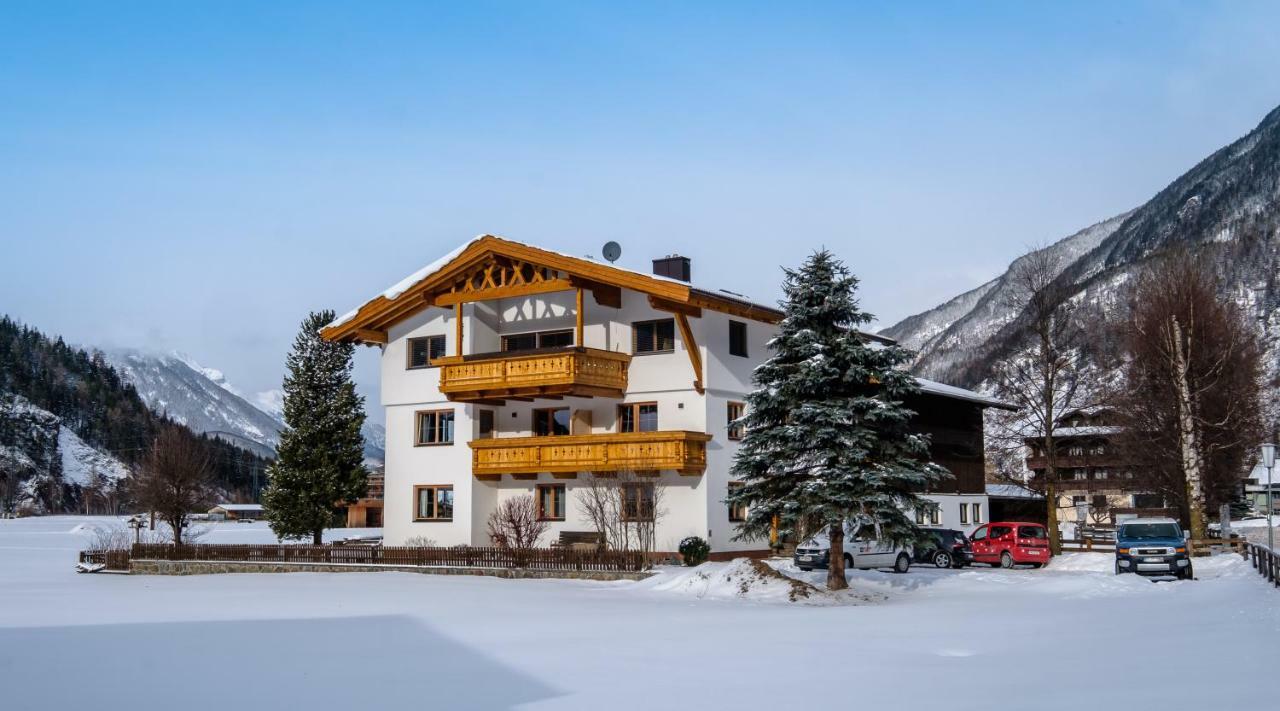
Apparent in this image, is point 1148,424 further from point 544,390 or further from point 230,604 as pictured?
point 230,604

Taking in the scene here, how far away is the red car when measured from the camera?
3866cm

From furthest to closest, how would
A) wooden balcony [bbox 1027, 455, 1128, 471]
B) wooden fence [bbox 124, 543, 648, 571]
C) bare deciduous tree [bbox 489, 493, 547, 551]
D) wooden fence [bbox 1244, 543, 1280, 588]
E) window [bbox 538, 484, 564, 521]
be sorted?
wooden balcony [bbox 1027, 455, 1128, 471] → window [bbox 538, 484, 564, 521] → bare deciduous tree [bbox 489, 493, 547, 551] → wooden fence [bbox 124, 543, 648, 571] → wooden fence [bbox 1244, 543, 1280, 588]

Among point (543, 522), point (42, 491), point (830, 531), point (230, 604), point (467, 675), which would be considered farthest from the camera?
point (42, 491)

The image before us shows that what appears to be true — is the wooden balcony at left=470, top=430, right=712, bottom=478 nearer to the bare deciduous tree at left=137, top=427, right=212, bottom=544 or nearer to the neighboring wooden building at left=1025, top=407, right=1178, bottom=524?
the bare deciduous tree at left=137, top=427, right=212, bottom=544

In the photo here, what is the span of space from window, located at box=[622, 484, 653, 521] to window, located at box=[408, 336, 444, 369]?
10754 millimetres

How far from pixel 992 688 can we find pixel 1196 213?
19109 centimetres

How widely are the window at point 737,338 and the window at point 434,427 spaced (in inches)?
443

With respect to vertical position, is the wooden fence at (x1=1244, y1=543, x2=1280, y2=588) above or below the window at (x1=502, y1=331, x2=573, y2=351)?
below

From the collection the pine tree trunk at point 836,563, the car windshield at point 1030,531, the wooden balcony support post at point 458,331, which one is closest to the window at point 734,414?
the wooden balcony support post at point 458,331

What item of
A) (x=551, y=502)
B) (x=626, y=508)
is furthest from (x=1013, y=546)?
(x=551, y=502)

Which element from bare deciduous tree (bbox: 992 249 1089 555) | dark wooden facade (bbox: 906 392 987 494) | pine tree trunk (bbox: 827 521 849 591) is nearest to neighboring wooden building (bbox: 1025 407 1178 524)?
dark wooden facade (bbox: 906 392 987 494)

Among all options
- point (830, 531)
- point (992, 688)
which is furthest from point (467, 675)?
point (830, 531)

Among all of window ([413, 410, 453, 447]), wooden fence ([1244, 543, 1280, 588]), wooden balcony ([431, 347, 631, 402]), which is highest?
wooden balcony ([431, 347, 631, 402])

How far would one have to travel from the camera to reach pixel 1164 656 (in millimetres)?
15219
